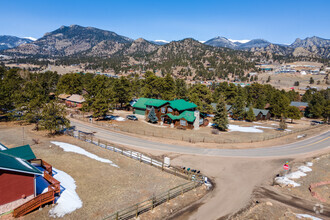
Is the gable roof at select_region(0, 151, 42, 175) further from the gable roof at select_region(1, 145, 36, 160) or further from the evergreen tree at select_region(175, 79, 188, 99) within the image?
the evergreen tree at select_region(175, 79, 188, 99)

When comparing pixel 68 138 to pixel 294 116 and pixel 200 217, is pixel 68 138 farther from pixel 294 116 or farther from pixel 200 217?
pixel 294 116

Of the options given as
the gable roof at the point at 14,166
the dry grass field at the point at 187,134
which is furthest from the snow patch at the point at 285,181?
the gable roof at the point at 14,166

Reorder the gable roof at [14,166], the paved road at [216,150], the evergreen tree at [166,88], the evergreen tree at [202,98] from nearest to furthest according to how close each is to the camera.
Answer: the gable roof at [14,166]
the paved road at [216,150]
the evergreen tree at [202,98]
the evergreen tree at [166,88]

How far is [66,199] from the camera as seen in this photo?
20031 millimetres

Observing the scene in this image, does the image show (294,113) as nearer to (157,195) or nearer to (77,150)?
(157,195)

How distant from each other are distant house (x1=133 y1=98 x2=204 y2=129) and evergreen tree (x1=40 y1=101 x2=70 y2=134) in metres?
26.1

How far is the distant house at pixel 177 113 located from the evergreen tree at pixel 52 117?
26087mm

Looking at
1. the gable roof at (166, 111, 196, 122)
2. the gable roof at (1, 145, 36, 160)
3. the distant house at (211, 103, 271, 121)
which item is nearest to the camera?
the gable roof at (1, 145, 36, 160)

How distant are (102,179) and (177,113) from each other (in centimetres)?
3669

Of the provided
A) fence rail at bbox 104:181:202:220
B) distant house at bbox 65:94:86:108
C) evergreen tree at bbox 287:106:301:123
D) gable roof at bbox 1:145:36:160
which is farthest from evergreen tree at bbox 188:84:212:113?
gable roof at bbox 1:145:36:160

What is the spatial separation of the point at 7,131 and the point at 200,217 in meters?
45.6

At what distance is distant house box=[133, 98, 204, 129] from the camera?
5609cm

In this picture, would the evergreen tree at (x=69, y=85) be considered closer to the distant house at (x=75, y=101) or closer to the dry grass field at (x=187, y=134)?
the distant house at (x=75, y=101)

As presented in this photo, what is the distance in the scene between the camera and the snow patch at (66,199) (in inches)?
716
